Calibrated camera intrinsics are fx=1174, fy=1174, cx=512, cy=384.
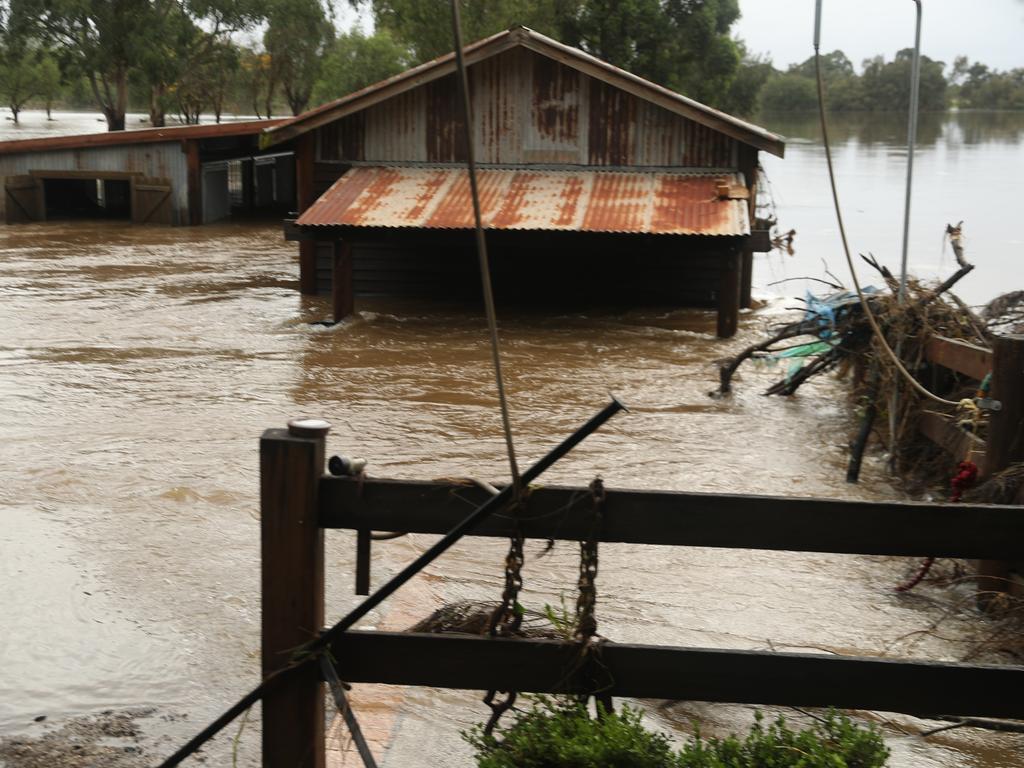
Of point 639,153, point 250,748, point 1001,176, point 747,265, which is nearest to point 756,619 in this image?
point 250,748

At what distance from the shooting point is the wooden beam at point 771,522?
3.31m

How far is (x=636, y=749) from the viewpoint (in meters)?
3.35

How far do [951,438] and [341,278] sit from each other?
38.0 ft

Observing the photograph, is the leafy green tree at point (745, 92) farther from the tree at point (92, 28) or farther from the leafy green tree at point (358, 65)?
the tree at point (92, 28)

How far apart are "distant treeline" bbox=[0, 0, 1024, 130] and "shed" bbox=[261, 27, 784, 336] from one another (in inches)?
1007

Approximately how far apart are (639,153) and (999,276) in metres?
13.6

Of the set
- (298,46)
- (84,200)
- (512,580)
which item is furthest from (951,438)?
(298,46)

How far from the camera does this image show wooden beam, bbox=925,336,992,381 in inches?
321

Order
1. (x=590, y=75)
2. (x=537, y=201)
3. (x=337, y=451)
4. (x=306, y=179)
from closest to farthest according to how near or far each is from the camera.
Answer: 1. (x=337, y=451)
2. (x=537, y=201)
3. (x=590, y=75)
4. (x=306, y=179)

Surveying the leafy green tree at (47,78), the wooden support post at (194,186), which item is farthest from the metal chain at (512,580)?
the leafy green tree at (47,78)

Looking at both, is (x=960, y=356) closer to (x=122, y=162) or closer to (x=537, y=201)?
(x=537, y=201)

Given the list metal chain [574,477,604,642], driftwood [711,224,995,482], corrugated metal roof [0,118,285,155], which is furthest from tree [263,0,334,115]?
metal chain [574,477,604,642]

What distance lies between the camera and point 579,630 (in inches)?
134

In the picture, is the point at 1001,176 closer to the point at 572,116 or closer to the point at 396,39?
the point at 396,39
